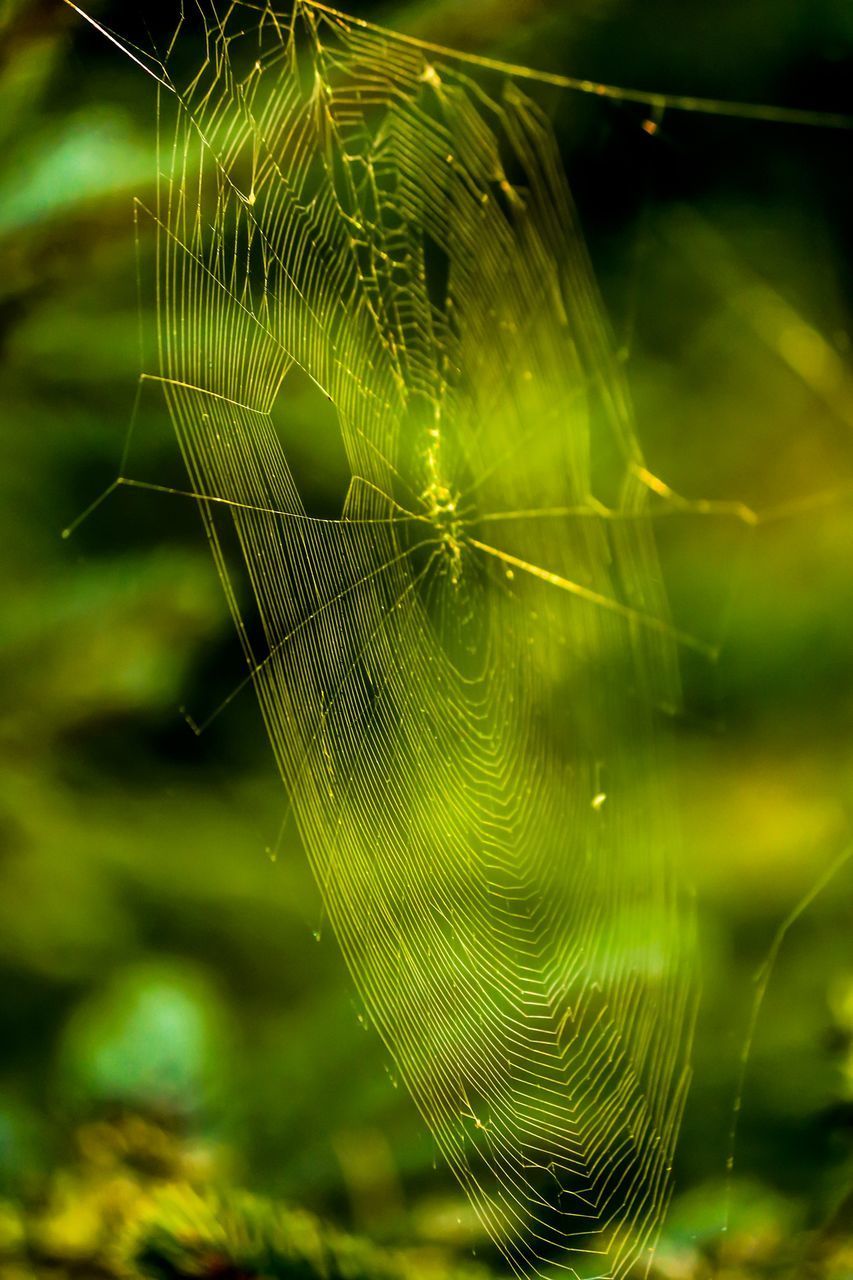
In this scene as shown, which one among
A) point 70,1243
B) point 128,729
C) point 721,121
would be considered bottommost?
point 70,1243

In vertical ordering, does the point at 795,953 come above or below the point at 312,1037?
above

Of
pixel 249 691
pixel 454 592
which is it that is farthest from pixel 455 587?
pixel 249 691

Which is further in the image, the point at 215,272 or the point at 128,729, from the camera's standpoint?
the point at 128,729

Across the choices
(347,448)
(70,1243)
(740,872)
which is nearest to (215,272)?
(347,448)

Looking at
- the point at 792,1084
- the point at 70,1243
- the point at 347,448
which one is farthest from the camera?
the point at 792,1084

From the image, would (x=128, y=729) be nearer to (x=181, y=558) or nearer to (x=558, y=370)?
(x=181, y=558)
